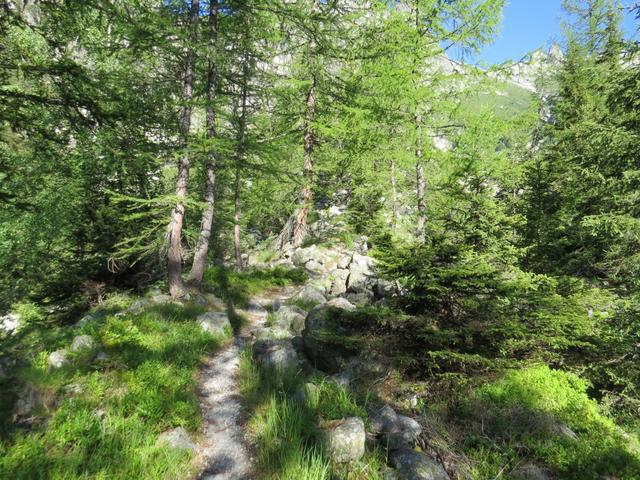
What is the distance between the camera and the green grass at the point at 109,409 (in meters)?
4.02

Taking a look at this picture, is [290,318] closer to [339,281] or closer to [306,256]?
[339,281]

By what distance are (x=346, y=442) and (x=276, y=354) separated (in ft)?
10.2

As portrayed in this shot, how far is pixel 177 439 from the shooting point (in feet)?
16.0

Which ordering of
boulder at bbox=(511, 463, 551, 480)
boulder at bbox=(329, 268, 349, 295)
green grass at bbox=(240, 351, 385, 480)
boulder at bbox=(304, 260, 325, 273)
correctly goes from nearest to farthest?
green grass at bbox=(240, 351, 385, 480) → boulder at bbox=(511, 463, 551, 480) → boulder at bbox=(329, 268, 349, 295) → boulder at bbox=(304, 260, 325, 273)

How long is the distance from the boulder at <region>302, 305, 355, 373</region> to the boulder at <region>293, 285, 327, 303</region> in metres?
4.07

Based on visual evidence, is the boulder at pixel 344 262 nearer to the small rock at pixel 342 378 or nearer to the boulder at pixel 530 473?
the small rock at pixel 342 378

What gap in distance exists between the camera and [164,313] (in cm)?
896

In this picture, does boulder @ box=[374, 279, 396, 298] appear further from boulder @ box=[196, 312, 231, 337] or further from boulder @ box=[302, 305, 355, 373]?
boulder @ box=[196, 312, 231, 337]

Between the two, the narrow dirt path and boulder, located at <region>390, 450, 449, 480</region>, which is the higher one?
boulder, located at <region>390, 450, 449, 480</region>

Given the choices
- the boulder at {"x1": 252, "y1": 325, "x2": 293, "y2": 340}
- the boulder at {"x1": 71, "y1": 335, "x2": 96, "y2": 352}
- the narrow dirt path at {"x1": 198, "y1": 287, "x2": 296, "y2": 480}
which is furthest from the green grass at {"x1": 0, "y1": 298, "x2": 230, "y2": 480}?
the boulder at {"x1": 252, "y1": 325, "x2": 293, "y2": 340}

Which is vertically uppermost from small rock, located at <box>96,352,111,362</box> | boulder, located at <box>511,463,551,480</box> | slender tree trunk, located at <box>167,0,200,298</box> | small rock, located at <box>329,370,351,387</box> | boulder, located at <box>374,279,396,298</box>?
slender tree trunk, located at <box>167,0,200,298</box>

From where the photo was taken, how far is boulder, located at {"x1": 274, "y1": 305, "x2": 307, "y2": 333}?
984 centimetres

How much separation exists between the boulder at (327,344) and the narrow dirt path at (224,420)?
67.3 inches

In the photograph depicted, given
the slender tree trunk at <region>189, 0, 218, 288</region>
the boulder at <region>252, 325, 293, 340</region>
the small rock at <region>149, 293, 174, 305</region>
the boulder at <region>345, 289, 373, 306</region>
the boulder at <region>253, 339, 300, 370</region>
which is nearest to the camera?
the boulder at <region>253, 339, 300, 370</region>
